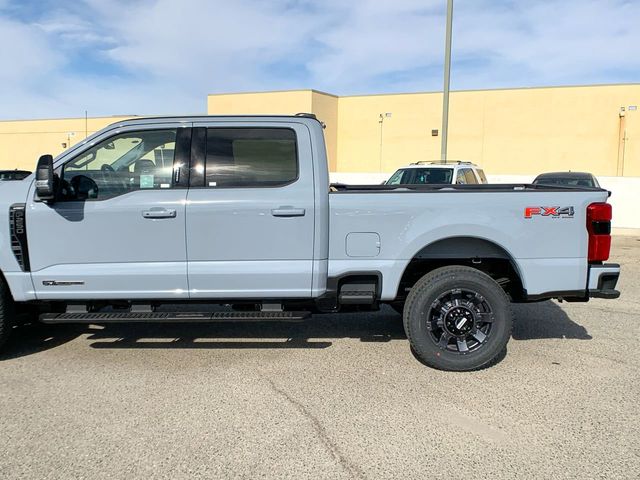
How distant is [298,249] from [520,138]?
31.1 metres

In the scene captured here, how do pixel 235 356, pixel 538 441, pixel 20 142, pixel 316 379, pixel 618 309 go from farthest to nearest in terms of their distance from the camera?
pixel 20 142 < pixel 618 309 < pixel 235 356 < pixel 316 379 < pixel 538 441

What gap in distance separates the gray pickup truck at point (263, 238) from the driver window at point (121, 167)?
11 mm

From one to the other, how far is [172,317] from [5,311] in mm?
1481

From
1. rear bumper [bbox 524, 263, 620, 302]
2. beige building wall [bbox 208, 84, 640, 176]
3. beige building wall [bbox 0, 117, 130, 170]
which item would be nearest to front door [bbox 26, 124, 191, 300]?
rear bumper [bbox 524, 263, 620, 302]

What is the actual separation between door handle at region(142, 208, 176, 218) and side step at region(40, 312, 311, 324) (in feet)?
2.81

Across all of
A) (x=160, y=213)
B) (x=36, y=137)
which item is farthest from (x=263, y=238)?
(x=36, y=137)

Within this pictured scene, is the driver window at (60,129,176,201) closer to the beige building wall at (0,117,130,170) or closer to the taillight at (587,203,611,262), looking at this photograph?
the taillight at (587,203,611,262)

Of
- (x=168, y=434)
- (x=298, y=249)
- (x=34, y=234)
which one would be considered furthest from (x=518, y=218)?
(x=34, y=234)

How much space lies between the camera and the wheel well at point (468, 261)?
4938 mm

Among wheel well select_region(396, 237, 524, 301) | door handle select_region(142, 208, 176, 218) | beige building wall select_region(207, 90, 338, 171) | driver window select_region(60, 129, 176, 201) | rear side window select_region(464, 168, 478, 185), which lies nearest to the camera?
door handle select_region(142, 208, 176, 218)

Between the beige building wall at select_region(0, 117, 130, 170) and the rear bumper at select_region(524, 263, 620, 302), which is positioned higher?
the beige building wall at select_region(0, 117, 130, 170)

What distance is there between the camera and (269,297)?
483cm

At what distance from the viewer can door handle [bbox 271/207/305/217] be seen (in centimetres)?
469

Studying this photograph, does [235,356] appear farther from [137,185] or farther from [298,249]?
[137,185]
